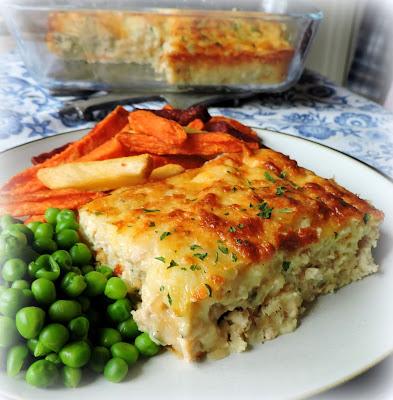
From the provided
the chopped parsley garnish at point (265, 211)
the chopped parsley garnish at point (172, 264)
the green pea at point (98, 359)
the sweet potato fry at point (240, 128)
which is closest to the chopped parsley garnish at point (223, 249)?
the chopped parsley garnish at point (172, 264)

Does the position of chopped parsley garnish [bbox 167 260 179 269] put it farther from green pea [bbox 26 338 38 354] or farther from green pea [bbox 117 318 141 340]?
green pea [bbox 26 338 38 354]

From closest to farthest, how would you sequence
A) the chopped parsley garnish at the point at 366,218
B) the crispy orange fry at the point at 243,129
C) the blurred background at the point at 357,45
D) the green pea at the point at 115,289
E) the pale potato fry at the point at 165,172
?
the green pea at the point at 115,289, the chopped parsley garnish at the point at 366,218, the pale potato fry at the point at 165,172, the crispy orange fry at the point at 243,129, the blurred background at the point at 357,45

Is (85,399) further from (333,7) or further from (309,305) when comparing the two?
(333,7)

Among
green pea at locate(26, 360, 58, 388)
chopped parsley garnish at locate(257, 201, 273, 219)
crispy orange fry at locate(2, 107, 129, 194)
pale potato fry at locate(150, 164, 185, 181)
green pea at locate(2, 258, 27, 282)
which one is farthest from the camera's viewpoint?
crispy orange fry at locate(2, 107, 129, 194)

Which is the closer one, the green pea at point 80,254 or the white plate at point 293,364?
the white plate at point 293,364

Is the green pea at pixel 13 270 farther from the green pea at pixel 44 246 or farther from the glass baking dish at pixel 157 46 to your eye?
the glass baking dish at pixel 157 46

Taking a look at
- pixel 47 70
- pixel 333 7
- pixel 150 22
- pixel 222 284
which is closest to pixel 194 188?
pixel 222 284

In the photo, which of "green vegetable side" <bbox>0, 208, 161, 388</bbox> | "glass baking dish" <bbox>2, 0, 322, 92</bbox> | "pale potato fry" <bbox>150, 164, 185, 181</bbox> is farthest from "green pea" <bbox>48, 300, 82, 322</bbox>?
"glass baking dish" <bbox>2, 0, 322, 92</bbox>

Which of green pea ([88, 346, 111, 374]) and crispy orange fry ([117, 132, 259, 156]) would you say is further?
crispy orange fry ([117, 132, 259, 156])
